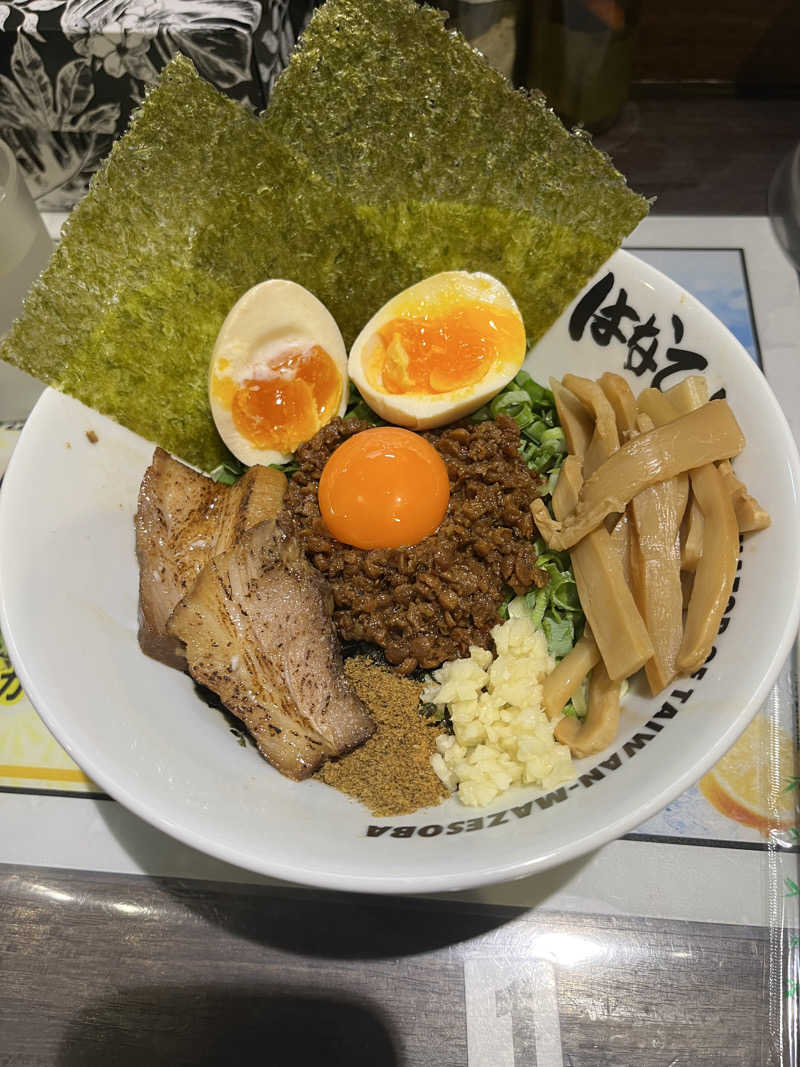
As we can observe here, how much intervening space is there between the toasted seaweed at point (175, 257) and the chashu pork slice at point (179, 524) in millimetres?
224

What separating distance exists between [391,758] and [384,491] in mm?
720

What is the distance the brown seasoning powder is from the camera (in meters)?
1.66

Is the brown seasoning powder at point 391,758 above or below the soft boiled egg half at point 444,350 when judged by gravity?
below

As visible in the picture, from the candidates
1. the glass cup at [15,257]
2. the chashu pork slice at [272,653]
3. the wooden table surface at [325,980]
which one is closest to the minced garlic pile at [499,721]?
the chashu pork slice at [272,653]

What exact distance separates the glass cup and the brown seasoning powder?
1765 mm

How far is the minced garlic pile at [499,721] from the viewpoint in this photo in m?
1.58

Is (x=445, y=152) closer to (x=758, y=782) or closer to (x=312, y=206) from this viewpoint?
(x=312, y=206)

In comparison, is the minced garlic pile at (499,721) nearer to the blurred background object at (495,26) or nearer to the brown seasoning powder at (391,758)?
the brown seasoning powder at (391,758)

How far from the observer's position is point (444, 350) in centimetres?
215

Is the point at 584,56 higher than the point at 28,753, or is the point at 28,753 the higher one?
the point at 584,56

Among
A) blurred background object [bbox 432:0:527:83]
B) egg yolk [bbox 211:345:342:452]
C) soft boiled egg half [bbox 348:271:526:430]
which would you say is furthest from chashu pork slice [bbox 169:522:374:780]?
blurred background object [bbox 432:0:527:83]

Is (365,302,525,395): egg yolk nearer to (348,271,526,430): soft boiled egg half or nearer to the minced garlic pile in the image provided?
(348,271,526,430): soft boiled egg half

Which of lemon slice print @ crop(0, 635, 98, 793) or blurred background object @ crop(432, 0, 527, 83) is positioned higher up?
blurred background object @ crop(432, 0, 527, 83)

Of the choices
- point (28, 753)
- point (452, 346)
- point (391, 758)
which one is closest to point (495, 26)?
point (452, 346)
